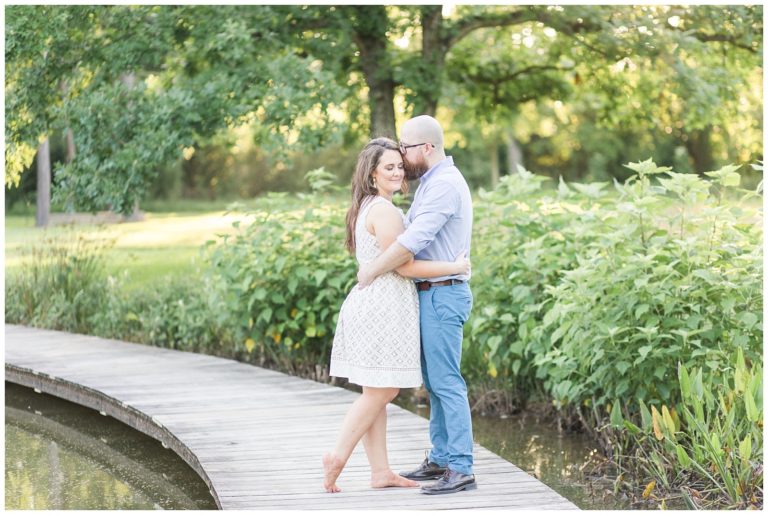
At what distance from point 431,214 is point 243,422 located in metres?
2.26

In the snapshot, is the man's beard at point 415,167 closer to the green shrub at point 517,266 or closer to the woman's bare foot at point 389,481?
the woman's bare foot at point 389,481

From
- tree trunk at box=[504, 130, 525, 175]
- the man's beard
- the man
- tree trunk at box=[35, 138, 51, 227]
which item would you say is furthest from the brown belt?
tree trunk at box=[504, 130, 525, 175]

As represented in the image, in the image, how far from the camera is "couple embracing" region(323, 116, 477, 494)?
405 cm

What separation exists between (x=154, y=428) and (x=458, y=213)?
8.67 ft

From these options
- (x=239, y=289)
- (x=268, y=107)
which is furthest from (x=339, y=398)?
(x=268, y=107)

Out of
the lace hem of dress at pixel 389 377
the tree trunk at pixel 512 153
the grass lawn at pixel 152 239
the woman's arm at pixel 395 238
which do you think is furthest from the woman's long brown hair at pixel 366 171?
the tree trunk at pixel 512 153

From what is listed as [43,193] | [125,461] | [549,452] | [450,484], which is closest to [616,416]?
[549,452]

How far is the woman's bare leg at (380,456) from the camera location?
426 cm

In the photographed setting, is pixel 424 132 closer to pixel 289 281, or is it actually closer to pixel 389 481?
pixel 389 481

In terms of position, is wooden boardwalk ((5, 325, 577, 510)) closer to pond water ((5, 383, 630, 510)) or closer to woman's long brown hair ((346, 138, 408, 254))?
pond water ((5, 383, 630, 510))

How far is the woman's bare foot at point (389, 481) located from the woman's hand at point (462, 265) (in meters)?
0.92

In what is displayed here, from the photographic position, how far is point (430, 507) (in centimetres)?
404

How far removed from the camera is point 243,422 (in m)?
5.73

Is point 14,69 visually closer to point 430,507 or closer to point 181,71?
point 181,71
